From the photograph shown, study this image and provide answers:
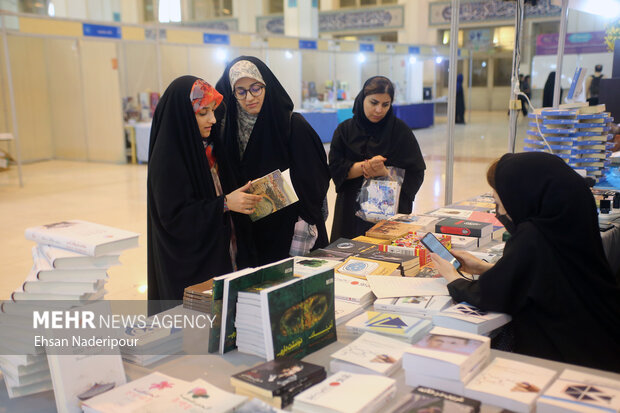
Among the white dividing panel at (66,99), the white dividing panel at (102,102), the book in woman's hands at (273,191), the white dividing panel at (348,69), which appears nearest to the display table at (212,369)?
the book in woman's hands at (273,191)

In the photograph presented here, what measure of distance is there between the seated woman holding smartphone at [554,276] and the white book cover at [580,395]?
15.2 inches

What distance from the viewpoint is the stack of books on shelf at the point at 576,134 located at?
12.8 feet

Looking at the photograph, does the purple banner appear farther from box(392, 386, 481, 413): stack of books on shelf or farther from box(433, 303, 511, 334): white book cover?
box(392, 386, 481, 413): stack of books on shelf

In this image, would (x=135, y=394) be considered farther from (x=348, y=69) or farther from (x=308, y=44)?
(x=348, y=69)

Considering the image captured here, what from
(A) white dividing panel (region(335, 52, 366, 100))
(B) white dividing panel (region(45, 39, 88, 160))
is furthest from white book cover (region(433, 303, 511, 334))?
(A) white dividing panel (region(335, 52, 366, 100))

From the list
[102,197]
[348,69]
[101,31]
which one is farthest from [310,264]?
[348,69]

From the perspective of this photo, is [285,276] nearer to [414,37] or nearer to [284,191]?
A: [284,191]

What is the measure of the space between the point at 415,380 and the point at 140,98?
35.1 ft

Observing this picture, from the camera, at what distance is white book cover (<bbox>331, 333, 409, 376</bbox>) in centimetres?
141

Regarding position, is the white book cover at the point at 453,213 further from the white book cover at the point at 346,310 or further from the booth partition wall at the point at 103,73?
the booth partition wall at the point at 103,73

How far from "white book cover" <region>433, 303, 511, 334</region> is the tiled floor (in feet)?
9.33

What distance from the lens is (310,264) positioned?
219 cm

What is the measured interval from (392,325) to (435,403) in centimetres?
42

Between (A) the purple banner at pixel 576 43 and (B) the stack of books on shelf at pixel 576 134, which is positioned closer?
(B) the stack of books on shelf at pixel 576 134
